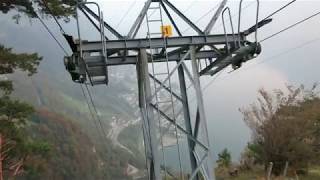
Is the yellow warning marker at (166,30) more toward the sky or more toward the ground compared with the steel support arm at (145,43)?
more toward the sky

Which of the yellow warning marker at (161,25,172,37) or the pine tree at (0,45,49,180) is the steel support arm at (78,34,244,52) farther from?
the pine tree at (0,45,49,180)

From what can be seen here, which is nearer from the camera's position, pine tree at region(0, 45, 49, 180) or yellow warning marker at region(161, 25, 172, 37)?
yellow warning marker at region(161, 25, 172, 37)

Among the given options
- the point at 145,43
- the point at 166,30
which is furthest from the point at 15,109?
the point at 166,30

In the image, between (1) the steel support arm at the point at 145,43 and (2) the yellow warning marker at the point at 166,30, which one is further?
(2) the yellow warning marker at the point at 166,30

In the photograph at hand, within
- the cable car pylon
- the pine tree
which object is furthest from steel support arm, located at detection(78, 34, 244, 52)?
the pine tree

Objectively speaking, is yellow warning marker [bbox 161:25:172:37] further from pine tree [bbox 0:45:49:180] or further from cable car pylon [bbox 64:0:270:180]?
pine tree [bbox 0:45:49:180]

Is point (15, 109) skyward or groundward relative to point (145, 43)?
groundward

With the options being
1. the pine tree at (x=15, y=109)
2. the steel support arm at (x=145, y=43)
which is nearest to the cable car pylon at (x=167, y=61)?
the steel support arm at (x=145, y=43)

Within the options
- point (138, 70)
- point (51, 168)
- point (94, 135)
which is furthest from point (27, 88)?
point (138, 70)

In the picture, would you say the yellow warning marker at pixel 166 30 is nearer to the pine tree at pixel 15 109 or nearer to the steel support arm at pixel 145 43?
the steel support arm at pixel 145 43

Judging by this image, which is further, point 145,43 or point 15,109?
point 15,109

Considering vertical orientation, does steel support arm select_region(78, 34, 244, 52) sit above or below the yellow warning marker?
below

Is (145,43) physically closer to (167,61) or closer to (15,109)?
(167,61)

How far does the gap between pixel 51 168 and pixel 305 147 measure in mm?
64903
